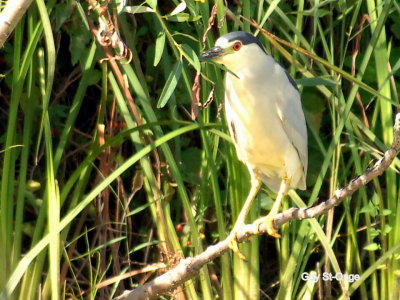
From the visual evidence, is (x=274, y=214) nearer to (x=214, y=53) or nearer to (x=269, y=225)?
(x=269, y=225)

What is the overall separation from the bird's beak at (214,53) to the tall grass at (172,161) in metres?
0.09

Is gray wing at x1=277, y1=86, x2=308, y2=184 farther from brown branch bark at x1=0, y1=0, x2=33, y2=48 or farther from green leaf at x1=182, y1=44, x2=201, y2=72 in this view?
brown branch bark at x1=0, y1=0, x2=33, y2=48

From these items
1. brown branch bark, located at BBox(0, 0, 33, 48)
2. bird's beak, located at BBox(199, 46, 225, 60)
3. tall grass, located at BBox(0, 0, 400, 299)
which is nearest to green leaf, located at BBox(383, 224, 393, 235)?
tall grass, located at BBox(0, 0, 400, 299)

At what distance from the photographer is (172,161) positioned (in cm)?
269

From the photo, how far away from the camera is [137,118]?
2.77 m

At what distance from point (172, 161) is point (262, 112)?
340mm

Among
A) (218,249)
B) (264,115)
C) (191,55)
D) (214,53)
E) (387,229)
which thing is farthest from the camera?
(387,229)

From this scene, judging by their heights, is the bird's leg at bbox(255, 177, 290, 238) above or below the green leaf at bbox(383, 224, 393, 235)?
above

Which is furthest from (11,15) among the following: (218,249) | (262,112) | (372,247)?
(372,247)

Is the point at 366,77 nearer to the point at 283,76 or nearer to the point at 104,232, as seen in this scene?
the point at 283,76

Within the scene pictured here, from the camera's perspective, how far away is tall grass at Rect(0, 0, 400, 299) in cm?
267

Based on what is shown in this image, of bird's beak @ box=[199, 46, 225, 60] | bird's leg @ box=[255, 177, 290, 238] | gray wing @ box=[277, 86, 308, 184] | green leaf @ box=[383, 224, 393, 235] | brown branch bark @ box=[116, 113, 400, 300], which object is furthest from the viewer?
green leaf @ box=[383, 224, 393, 235]

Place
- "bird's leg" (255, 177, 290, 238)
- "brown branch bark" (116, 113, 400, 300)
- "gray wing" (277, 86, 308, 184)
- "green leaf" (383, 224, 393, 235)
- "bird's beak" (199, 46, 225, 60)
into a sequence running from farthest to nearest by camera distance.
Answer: "green leaf" (383, 224, 393, 235)
"gray wing" (277, 86, 308, 184)
"bird's leg" (255, 177, 290, 238)
"bird's beak" (199, 46, 225, 60)
"brown branch bark" (116, 113, 400, 300)

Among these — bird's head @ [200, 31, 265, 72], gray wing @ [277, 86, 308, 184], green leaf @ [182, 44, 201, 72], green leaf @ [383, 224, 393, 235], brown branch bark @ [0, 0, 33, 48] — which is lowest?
green leaf @ [383, 224, 393, 235]
